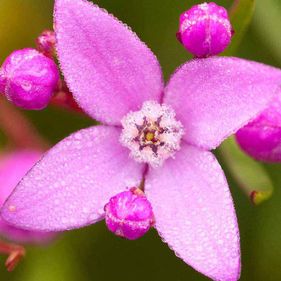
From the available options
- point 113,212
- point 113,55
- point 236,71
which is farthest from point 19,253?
point 236,71

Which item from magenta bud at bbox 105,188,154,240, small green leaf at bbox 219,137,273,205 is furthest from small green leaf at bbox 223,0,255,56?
magenta bud at bbox 105,188,154,240

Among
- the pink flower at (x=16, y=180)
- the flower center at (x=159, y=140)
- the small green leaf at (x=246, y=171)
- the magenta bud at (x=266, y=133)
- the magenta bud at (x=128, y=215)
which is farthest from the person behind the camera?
the pink flower at (x=16, y=180)

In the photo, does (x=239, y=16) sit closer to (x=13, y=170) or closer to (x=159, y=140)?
(x=159, y=140)

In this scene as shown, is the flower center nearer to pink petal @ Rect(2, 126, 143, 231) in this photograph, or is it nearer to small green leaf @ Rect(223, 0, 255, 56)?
pink petal @ Rect(2, 126, 143, 231)

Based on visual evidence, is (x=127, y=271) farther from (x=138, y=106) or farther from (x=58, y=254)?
(x=138, y=106)

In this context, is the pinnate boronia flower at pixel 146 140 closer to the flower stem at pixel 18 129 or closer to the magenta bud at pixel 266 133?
the magenta bud at pixel 266 133

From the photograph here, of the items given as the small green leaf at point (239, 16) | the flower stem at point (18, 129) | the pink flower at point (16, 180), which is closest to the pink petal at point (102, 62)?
the small green leaf at point (239, 16)

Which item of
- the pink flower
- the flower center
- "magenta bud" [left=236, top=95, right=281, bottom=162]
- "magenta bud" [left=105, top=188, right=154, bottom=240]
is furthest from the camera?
the pink flower
